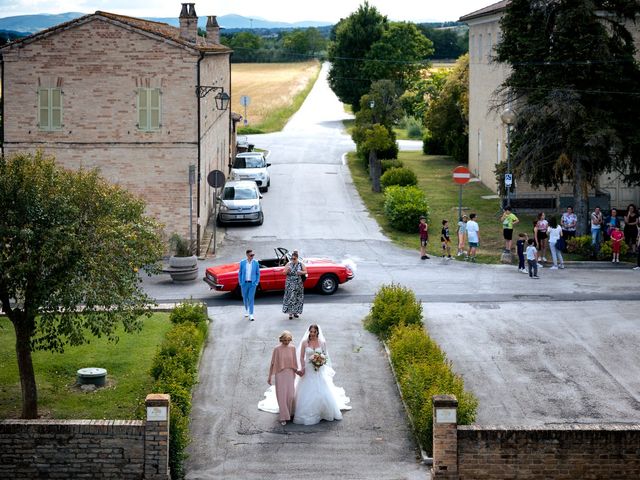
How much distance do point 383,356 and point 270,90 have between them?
90.9 m

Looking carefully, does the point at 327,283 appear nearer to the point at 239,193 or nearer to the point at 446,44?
the point at 239,193

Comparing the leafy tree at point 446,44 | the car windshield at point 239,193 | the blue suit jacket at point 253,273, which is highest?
the leafy tree at point 446,44

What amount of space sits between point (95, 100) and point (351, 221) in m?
10.6

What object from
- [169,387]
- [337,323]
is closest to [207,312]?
[337,323]

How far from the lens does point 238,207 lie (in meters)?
37.1

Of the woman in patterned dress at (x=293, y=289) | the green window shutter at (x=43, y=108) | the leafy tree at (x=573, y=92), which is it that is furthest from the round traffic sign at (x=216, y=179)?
the woman in patterned dress at (x=293, y=289)

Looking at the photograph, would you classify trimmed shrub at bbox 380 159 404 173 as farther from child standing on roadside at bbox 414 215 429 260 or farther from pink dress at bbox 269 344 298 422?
pink dress at bbox 269 344 298 422

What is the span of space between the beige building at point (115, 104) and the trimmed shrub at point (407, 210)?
7151 mm

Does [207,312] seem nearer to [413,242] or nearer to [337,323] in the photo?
[337,323]

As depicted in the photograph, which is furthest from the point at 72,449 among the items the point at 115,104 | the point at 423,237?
the point at 115,104

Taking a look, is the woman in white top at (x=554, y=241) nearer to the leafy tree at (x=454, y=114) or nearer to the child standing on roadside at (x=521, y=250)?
the child standing on roadside at (x=521, y=250)

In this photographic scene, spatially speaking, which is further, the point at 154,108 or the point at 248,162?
the point at 248,162

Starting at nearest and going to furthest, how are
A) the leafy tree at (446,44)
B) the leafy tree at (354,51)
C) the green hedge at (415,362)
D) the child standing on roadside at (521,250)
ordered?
the green hedge at (415,362) → the child standing on roadside at (521,250) → the leafy tree at (354,51) → the leafy tree at (446,44)

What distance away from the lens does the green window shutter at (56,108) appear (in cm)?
3166
